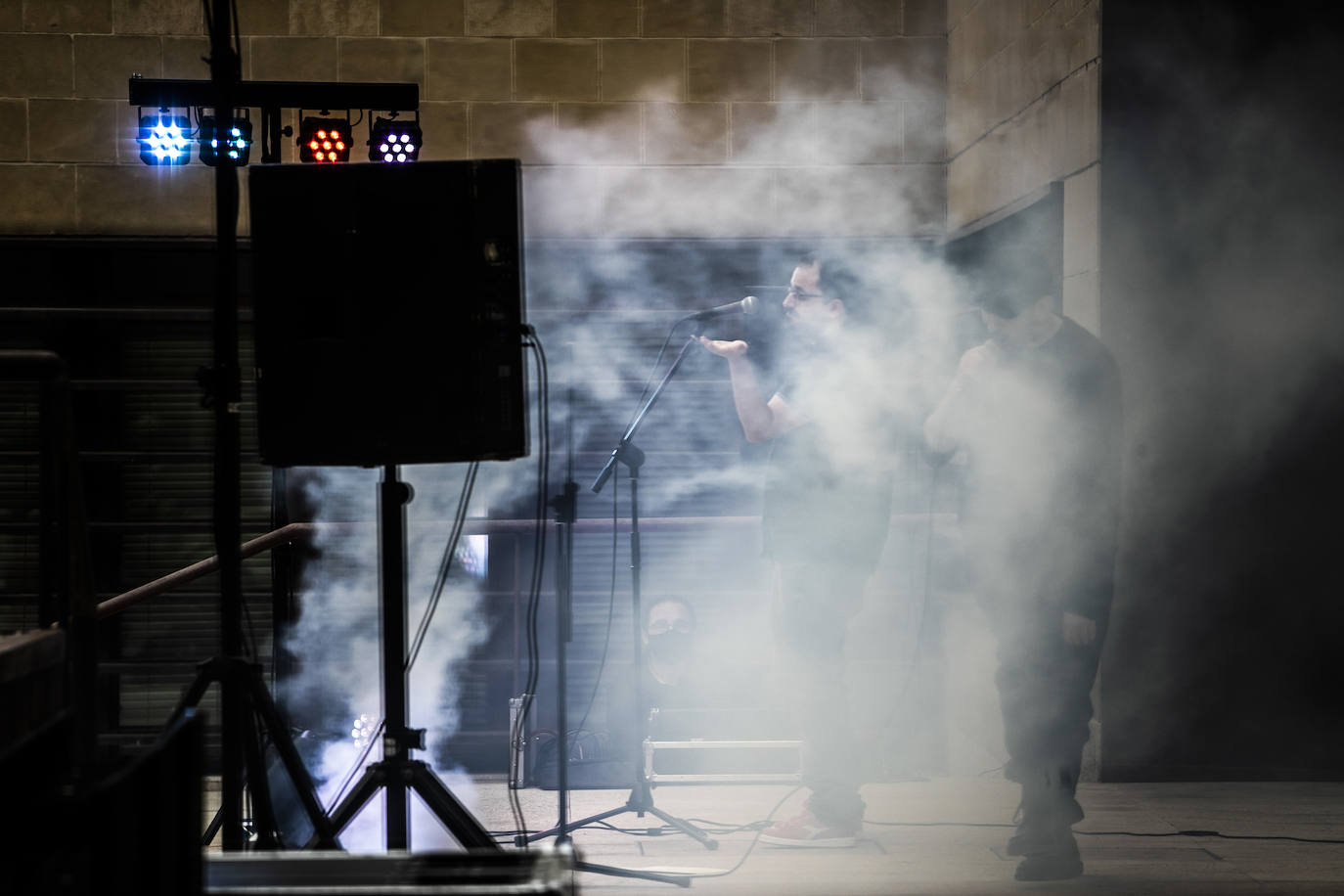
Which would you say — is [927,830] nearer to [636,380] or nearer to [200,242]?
[636,380]

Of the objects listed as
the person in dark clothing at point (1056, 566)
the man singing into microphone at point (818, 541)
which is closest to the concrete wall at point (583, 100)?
the man singing into microphone at point (818, 541)

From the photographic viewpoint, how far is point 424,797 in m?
2.10

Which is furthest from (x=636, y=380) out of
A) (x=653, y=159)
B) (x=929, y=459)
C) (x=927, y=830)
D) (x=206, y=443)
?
(x=927, y=830)

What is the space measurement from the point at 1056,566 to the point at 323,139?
9.13 feet

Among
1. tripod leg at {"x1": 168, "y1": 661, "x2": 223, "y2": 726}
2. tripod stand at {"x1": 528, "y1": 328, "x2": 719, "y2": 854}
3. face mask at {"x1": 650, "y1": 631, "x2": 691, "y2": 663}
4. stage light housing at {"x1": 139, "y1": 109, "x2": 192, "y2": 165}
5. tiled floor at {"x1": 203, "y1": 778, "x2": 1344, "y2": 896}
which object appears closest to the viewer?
tripod leg at {"x1": 168, "y1": 661, "x2": 223, "y2": 726}

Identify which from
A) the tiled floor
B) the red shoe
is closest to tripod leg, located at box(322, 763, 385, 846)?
the tiled floor

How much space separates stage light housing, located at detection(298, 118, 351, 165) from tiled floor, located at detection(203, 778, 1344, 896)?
2250 millimetres

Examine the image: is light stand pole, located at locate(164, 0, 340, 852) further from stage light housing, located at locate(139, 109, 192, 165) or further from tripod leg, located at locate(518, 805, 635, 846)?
stage light housing, located at locate(139, 109, 192, 165)

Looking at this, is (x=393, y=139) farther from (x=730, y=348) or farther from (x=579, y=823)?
(x=579, y=823)

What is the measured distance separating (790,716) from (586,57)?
279 cm

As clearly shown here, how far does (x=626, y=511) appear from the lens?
14.8 ft

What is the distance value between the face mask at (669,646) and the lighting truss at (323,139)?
2063 millimetres

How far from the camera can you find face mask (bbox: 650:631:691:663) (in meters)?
3.99

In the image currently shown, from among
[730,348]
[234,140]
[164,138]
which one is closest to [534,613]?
[730,348]
